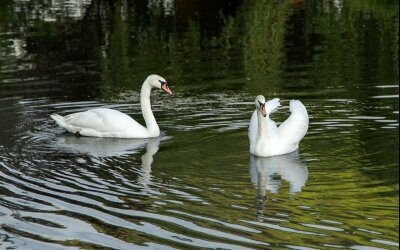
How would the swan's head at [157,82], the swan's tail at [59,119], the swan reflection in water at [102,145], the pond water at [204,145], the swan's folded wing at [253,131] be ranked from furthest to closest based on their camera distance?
the swan's head at [157,82]
the swan's tail at [59,119]
the swan reflection in water at [102,145]
the swan's folded wing at [253,131]
the pond water at [204,145]

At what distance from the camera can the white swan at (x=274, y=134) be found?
1287 cm

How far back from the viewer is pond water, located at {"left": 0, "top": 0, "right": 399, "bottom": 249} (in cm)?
943

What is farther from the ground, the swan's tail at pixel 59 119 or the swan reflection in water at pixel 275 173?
the swan's tail at pixel 59 119

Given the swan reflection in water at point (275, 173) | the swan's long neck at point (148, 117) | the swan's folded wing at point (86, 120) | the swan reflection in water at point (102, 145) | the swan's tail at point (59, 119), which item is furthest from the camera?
the swan's tail at point (59, 119)

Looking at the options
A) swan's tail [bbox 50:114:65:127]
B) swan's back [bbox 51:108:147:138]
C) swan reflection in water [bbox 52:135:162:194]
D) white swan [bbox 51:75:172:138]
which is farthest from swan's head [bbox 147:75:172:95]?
swan's tail [bbox 50:114:65:127]

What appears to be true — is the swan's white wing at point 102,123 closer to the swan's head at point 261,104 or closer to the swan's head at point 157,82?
the swan's head at point 157,82

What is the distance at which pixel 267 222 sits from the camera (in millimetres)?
9516

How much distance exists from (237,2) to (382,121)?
21.8 m

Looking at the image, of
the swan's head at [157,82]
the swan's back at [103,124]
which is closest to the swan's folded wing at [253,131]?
the swan's back at [103,124]

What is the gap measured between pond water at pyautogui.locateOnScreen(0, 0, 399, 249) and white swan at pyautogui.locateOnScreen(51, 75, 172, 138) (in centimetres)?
15

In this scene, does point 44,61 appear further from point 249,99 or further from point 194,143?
point 194,143

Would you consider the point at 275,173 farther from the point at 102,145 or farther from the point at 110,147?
the point at 102,145

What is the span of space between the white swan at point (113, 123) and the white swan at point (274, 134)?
190 centimetres

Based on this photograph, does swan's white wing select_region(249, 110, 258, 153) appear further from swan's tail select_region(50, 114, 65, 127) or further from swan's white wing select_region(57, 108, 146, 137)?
swan's tail select_region(50, 114, 65, 127)
